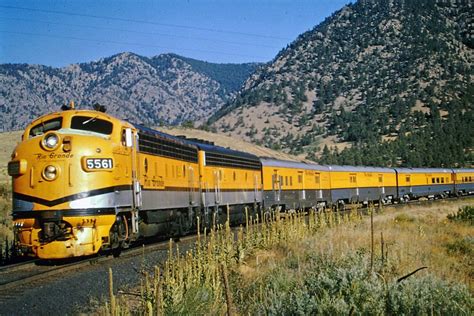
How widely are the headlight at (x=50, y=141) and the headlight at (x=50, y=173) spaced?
1.66ft

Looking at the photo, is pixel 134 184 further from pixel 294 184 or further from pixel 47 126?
pixel 294 184

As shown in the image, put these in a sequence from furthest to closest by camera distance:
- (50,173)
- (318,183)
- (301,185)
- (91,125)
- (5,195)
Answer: (318,183) < (5,195) < (301,185) < (91,125) < (50,173)

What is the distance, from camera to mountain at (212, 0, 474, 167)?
110875 mm

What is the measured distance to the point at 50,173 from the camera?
13992 mm

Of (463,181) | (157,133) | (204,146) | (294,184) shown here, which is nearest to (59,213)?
A: (157,133)

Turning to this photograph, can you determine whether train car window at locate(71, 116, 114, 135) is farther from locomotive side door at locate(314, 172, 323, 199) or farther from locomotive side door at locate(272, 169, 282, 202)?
locomotive side door at locate(314, 172, 323, 199)

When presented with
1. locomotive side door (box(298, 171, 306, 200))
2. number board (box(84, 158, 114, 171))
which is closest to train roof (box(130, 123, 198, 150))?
number board (box(84, 158, 114, 171))

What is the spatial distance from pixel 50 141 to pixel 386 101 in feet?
479

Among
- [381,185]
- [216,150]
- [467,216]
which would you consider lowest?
[467,216]

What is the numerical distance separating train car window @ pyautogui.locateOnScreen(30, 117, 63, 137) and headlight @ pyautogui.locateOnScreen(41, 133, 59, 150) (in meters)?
0.58

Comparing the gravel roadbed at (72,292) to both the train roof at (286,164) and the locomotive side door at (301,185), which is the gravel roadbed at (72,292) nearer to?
the train roof at (286,164)

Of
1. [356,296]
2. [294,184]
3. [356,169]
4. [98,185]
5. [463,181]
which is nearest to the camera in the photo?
[356,296]

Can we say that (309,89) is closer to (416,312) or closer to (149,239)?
(149,239)

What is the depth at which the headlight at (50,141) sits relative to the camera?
14.2 metres
